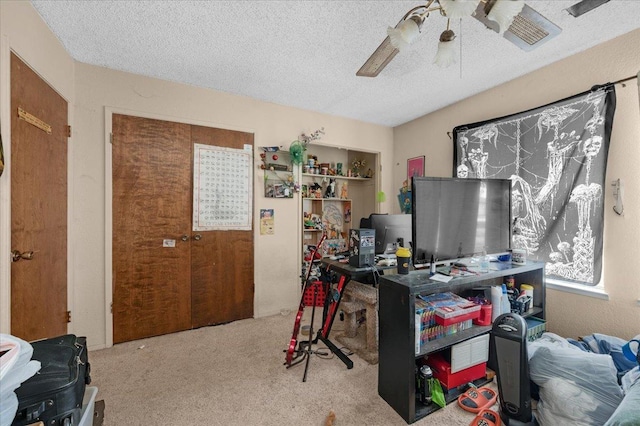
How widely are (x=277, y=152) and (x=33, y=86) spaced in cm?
207

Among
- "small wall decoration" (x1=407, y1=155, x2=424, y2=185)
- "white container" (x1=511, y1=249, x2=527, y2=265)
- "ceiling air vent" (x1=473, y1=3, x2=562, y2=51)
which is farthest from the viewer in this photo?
"small wall decoration" (x1=407, y1=155, x2=424, y2=185)

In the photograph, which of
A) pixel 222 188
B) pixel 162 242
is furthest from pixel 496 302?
pixel 162 242

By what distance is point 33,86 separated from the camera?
5.69 feet

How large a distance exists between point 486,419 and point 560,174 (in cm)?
206

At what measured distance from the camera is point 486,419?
1426mm

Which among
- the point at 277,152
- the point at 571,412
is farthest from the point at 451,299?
the point at 277,152

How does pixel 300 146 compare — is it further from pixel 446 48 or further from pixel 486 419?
pixel 486 419

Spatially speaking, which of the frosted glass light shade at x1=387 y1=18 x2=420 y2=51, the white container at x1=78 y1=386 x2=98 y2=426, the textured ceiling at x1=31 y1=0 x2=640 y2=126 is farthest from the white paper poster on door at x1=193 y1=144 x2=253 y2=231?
the frosted glass light shade at x1=387 y1=18 x2=420 y2=51

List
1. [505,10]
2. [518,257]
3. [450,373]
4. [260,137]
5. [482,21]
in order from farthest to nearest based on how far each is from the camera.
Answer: [260,137]
[518,257]
[450,373]
[482,21]
[505,10]

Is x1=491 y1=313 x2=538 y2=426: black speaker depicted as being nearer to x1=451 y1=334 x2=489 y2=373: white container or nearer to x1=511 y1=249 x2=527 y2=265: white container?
x1=451 y1=334 x2=489 y2=373: white container

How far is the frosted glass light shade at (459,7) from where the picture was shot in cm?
96

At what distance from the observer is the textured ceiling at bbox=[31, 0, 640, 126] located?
1.69 m

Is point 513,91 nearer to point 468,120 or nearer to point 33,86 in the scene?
point 468,120

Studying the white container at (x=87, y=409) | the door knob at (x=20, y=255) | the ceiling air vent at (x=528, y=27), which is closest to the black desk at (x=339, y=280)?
the white container at (x=87, y=409)
